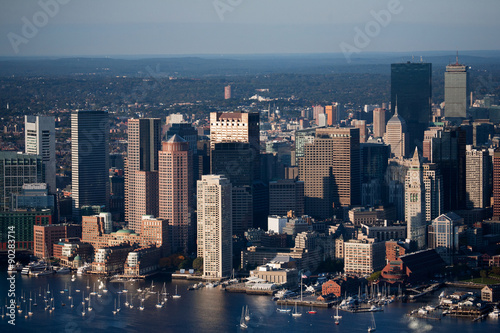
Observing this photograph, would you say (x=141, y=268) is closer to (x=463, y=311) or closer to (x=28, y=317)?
(x=28, y=317)

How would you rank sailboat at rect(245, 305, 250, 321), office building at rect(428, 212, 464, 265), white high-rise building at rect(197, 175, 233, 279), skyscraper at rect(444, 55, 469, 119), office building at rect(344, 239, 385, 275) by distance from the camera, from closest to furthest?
sailboat at rect(245, 305, 250, 321) → white high-rise building at rect(197, 175, 233, 279) → office building at rect(344, 239, 385, 275) → office building at rect(428, 212, 464, 265) → skyscraper at rect(444, 55, 469, 119)

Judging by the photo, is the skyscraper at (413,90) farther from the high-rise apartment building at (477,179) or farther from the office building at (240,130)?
the office building at (240,130)

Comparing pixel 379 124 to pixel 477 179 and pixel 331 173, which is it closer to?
pixel 477 179

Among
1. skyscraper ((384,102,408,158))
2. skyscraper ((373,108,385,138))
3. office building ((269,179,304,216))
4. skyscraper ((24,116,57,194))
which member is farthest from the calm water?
skyscraper ((373,108,385,138))

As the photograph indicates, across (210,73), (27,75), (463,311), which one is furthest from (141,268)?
(210,73)

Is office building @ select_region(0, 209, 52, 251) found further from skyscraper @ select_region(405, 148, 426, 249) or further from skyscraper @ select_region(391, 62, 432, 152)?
skyscraper @ select_region(391, 62, 432, 152)
